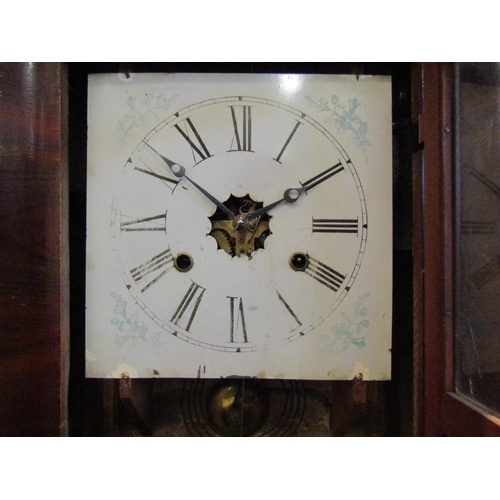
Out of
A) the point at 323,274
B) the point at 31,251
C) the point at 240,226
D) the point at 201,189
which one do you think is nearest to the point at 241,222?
the point at 240,226

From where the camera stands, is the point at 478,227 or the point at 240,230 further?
the point at 240,230

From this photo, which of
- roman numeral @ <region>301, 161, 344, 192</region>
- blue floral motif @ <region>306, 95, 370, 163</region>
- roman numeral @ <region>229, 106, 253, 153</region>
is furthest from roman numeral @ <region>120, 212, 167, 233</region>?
blue floral motif @ <region>306, 95, 370, 163</region>

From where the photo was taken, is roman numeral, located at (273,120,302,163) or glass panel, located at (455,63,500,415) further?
roman numeral, located at (273,120,302,163)

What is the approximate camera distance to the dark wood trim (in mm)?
749

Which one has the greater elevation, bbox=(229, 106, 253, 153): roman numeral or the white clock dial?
bbox=(229, 106, 253, 153): roman numeral

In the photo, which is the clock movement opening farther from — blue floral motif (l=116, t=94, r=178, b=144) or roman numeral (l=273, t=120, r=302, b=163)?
blue floral motif (l=116, t=94, r=178, b=144)

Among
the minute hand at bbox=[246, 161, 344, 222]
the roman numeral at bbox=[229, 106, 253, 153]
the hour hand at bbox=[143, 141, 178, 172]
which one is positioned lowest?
the minute hand at bbox=[246, 161, 344, 222]

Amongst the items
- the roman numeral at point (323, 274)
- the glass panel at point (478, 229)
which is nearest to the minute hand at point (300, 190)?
the roman numeral at point (323, 274)

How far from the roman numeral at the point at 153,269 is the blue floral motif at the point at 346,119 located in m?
0.46

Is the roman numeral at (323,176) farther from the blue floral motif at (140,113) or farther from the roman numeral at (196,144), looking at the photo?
the blue floral motif at (140,113)

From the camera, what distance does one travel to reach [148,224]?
2.66 ft

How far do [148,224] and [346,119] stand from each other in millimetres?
501

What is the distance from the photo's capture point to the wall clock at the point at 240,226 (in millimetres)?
804

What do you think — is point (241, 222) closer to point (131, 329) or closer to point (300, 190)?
point (300, 190)
